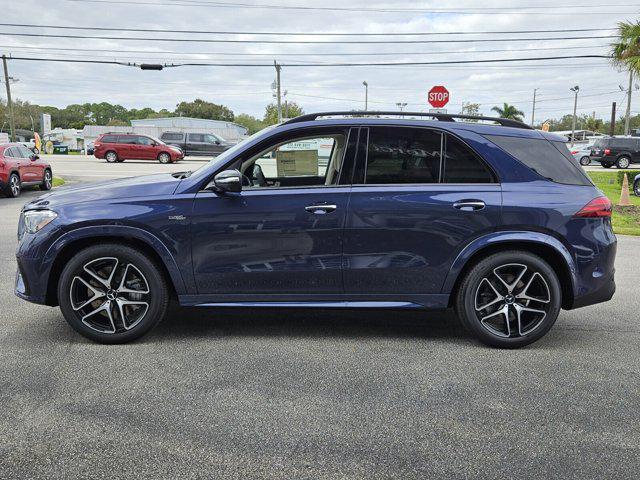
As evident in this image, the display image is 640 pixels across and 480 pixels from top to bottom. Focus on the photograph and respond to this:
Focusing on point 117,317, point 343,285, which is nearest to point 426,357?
point 343,285

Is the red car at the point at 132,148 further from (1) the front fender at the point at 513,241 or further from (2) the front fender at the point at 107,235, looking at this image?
(1) the front fender at the point at 513,241

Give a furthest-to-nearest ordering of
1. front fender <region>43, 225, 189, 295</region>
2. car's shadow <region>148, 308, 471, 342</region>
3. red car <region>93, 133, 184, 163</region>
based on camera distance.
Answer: red car <region>93, 133, 184, 163</region>, car's shadow <region>148, 308, 471, 342</region>, front fender <region>43, 225, 189, 295</region>

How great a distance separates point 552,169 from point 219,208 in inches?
103

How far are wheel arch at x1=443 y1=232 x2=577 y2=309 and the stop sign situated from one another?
1544cm

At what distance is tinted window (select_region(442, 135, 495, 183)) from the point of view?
4.46 m

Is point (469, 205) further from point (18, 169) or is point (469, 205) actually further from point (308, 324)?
point (18, 169)

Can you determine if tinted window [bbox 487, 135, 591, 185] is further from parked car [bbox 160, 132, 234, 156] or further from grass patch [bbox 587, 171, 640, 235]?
parked car [bbox 160, 132, 234, 156]

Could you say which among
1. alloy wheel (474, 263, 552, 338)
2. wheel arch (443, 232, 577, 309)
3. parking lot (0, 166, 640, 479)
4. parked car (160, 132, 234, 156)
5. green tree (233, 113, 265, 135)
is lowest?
parking lot (0, 166, 640, 479)

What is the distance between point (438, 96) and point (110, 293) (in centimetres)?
1660

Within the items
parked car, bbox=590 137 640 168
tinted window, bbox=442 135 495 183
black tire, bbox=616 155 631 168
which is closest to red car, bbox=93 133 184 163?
parked car, bbox=590 137 640 168

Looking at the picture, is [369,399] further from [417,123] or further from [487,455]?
[417,123]

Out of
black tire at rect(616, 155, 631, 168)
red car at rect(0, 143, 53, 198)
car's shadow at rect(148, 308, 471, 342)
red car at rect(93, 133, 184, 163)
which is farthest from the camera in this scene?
red car at rect(93, 133, 184, 163)

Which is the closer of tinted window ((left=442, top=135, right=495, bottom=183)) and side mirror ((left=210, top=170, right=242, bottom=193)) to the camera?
side mirror ((left=210, top=170, right=242, bottom=193))

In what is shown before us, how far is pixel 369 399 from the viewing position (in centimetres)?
356
